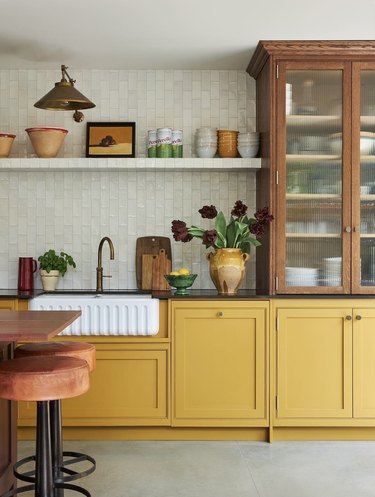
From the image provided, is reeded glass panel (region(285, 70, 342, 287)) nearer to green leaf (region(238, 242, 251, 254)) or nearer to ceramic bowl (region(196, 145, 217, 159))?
green leaf (region(238, 242, 251, 254))

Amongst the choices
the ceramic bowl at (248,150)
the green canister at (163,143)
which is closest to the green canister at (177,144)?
the green canister at (163,143)

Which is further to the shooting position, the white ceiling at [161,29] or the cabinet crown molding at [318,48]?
the cabinet crown molding at [318,48]

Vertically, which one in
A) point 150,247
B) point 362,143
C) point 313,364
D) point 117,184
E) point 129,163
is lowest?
point 313,364

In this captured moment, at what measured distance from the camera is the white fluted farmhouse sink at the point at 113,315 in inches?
180

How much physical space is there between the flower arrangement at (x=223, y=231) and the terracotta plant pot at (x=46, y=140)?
100cm

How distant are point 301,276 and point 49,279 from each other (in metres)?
1.72

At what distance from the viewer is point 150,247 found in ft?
Result: 17.3

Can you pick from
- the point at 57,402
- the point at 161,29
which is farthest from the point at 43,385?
the point at 161,29

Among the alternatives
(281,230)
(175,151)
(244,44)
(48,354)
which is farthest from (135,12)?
(48,354)

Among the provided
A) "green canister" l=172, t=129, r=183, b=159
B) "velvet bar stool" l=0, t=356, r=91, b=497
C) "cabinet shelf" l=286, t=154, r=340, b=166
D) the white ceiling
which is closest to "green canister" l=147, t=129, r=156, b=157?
"green canister" l=172, t=129, r=183, b=159

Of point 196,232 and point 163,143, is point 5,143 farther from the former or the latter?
point 196,232

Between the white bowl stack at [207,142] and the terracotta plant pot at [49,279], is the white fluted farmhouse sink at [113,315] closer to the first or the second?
the terracotta plant pot at [49,279]

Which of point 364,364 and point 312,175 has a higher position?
point 312,175

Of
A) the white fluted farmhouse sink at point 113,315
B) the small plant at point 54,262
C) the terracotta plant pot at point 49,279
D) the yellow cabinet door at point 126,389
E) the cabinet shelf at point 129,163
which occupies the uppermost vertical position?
the cabinet shelf at point 129,163
